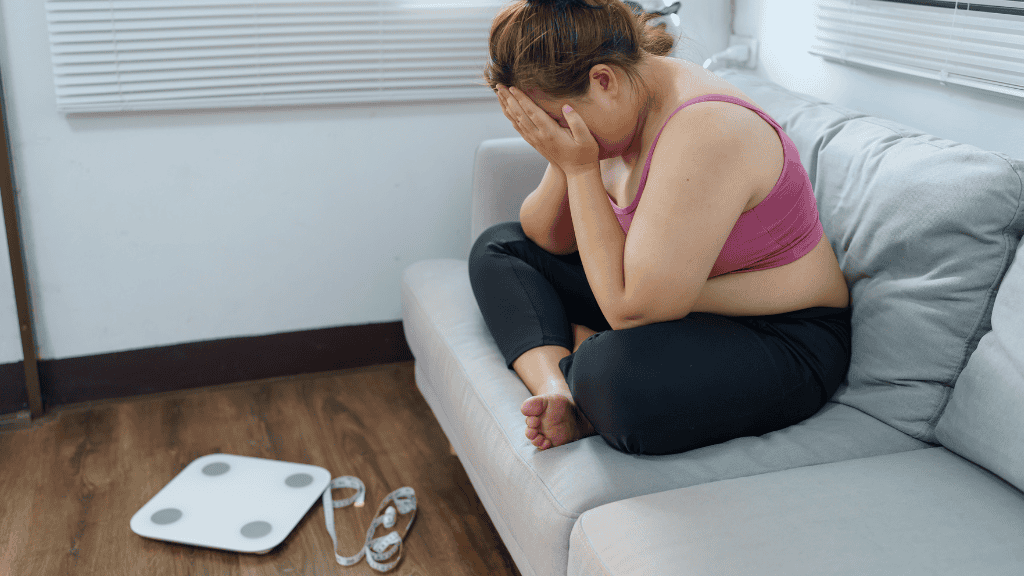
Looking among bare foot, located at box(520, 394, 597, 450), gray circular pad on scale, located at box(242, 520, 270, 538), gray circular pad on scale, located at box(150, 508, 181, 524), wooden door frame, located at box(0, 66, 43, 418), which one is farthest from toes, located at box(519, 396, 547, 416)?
wooden door frame, located at box(0, 66, 43, 418)

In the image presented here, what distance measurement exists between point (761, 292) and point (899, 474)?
31 cm

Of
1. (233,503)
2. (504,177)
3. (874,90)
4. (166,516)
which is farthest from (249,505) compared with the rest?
(874,90)

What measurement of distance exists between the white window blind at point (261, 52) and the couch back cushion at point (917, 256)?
1076 mm

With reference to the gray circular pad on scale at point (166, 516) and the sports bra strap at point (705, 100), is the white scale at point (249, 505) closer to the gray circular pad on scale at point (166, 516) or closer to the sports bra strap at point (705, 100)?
the gray circular pad on scale at point (166, 516)

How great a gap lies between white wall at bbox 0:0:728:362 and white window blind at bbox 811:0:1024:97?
17.3 inches

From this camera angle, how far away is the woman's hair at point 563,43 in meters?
1.04

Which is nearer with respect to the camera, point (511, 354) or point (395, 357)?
point (511, 354)

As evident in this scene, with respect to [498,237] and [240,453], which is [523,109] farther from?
[240,453]

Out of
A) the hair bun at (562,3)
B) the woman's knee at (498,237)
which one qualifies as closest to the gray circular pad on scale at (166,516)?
the woman's knee at (498,237)

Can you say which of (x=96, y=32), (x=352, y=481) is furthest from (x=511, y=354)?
(x=96, y=32)

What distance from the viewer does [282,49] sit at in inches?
74.0

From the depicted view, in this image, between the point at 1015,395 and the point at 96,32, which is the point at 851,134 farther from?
the point at 96,32

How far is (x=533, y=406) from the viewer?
1078 millimetres

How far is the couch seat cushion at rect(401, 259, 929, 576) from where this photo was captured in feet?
3.33
